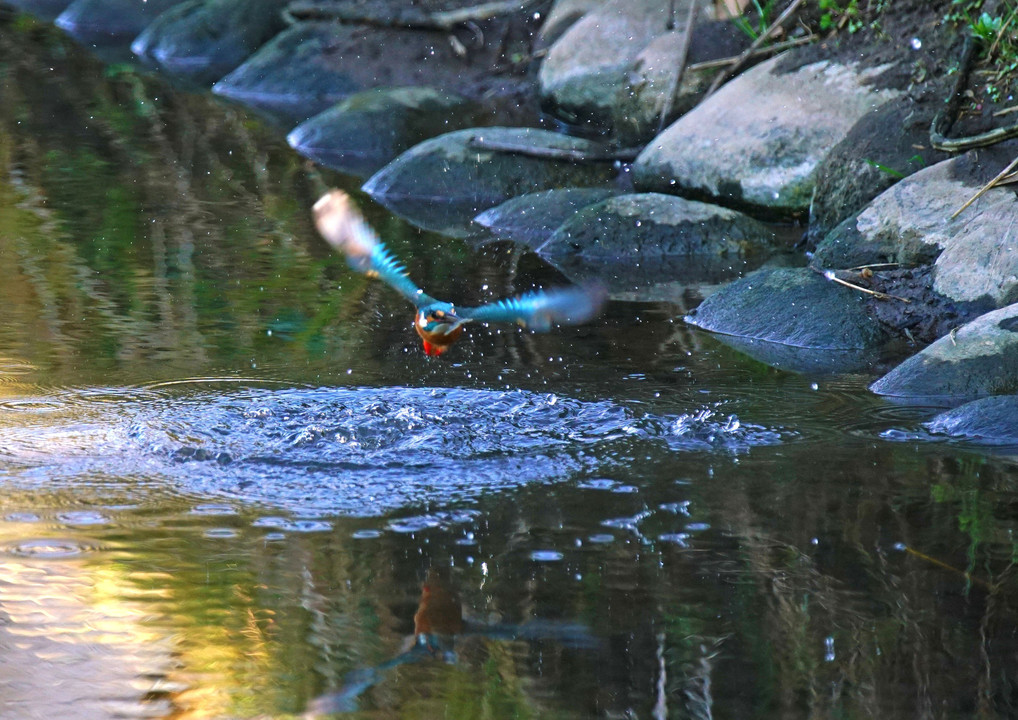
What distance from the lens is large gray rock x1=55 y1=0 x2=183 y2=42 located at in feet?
53.2

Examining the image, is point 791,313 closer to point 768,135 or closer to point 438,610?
point 768,135

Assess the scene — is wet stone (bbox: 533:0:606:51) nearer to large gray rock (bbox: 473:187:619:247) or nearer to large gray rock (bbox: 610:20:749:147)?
large gray rock (bbox: 610:20:749:147)

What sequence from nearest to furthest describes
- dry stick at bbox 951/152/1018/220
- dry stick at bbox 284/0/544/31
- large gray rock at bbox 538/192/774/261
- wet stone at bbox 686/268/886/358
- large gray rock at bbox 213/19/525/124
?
wet stone at bbox 686/268/886/358 → dry stick at bbox 951/152/1018/220 → large gray rock at bbox 538/192/774/261 → large gray rock at bbox 213/19/525/124 → dry stick at bbox 284/0/544/31

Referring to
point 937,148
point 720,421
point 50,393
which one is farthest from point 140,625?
point 937,148

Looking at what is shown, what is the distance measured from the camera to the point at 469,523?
12.2 feet

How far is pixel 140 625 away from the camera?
313 centimetres

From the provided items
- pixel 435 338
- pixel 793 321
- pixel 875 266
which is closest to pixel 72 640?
pixel 435 338

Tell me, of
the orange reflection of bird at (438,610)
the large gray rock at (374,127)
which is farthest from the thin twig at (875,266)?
the large gray rock at (374,127)

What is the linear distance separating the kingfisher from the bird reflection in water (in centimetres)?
78

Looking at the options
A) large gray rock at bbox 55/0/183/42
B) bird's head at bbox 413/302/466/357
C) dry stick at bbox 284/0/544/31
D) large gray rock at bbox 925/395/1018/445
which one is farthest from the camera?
large gray rock at bbox 55/0/183/42

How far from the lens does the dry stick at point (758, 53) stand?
27.6ft

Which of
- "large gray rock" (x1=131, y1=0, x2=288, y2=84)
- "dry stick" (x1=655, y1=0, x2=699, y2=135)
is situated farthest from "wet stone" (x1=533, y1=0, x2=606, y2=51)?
"large gray rock" (x1=131, y1=0, x2=288, y2=84)

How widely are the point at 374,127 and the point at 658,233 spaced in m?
3.76

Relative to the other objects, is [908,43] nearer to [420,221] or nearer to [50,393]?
[420,221]
